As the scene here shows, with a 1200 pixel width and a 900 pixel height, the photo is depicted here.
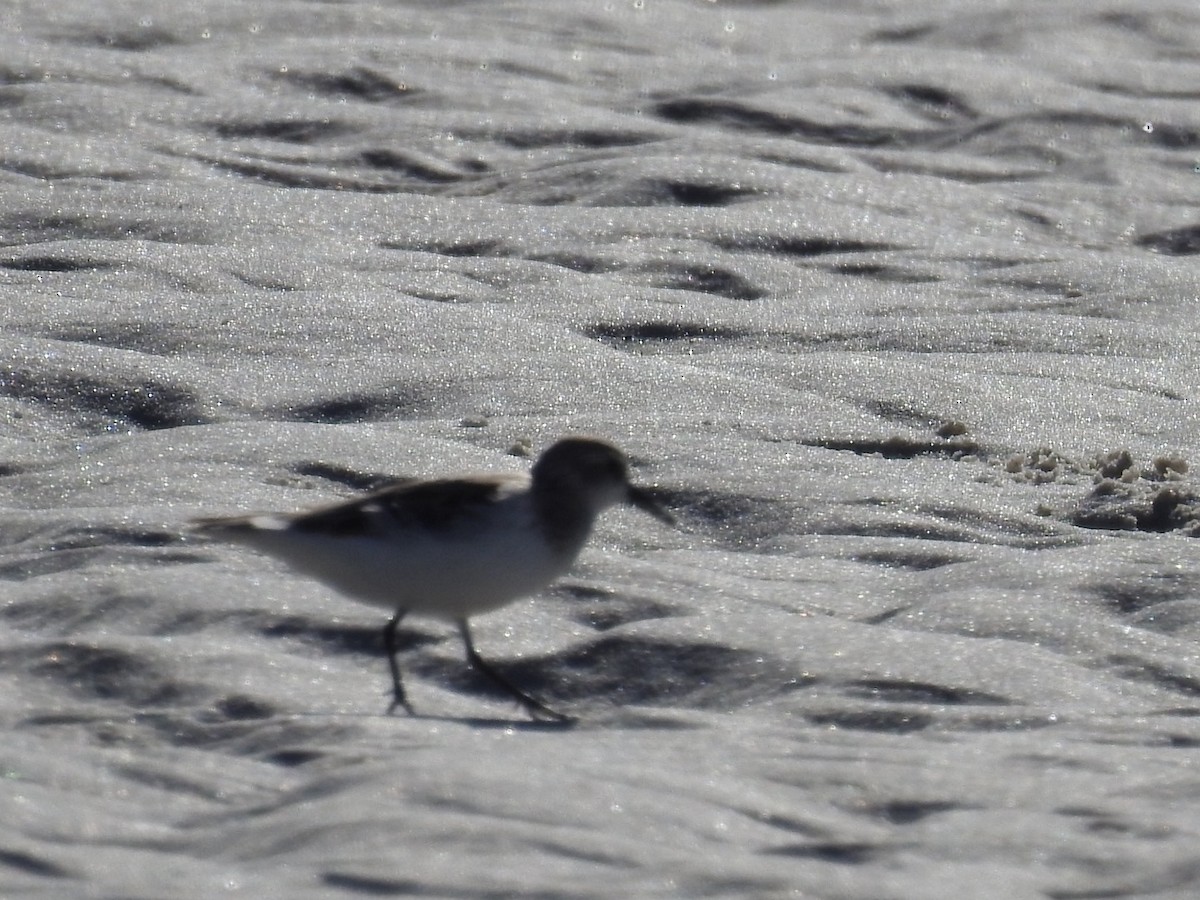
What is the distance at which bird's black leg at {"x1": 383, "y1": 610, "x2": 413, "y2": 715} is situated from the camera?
12.4 feet

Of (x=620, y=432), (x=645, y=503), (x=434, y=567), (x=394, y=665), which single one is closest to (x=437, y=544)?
(x=434, y=567)

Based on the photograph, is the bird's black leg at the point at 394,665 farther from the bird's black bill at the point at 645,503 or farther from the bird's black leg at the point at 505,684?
the bird's black bill at the point at 645,503

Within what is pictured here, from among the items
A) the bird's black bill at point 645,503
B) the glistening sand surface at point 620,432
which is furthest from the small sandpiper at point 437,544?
the bird's black bill at point 645,503

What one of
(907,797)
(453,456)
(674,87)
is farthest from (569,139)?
(907,797)

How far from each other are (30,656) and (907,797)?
1.64 metres

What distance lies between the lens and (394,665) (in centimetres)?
394

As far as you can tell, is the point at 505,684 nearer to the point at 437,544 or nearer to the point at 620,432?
the point at 437,544

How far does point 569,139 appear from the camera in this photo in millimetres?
8555

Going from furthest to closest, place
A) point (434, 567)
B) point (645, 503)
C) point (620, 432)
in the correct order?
point (620, 432) < point (645, 503) < point (434, 567)

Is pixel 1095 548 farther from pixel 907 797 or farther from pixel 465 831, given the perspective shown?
pixel 465 831

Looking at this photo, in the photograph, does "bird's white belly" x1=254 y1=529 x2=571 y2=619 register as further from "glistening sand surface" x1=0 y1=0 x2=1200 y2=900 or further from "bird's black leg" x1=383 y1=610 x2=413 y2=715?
"glistening sand surface" x1=0 y1=0 x2=1200 y2=900

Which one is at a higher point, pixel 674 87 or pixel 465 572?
pixel 674 87

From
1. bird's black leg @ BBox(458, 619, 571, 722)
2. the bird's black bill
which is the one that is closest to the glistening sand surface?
bird's black leg @ BBox(458, 619, 571, 722)

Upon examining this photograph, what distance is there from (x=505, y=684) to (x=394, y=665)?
22 centimetres
